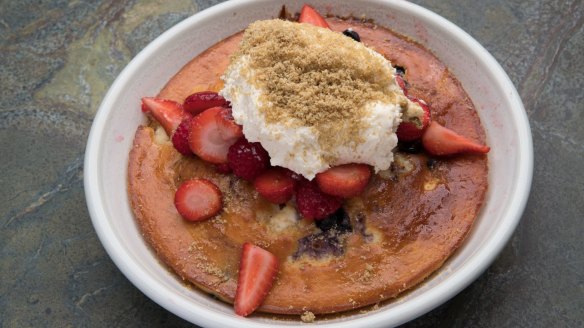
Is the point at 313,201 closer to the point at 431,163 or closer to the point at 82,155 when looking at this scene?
the point at 431,163

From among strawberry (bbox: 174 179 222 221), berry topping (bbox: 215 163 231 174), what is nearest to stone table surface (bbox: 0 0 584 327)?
strawberry (bbox: 174 179 222 221)

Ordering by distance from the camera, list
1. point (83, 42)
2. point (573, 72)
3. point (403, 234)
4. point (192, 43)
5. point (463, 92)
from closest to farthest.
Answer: point (403, 234)
point (463, 92)
point (192, 43)
point (573, 72)
point (83, 42)

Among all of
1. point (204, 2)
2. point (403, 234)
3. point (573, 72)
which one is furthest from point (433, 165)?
point (204, 2)

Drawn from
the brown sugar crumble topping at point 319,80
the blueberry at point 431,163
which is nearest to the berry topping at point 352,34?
the brown sugar crumble topping at point 319,80

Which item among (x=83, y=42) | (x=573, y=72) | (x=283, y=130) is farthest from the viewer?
(x=83, y=42)

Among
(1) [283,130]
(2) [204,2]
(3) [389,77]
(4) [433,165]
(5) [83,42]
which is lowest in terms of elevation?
(5) [83,42]

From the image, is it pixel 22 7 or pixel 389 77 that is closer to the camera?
pixel 389 77

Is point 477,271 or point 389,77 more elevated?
point 389,77

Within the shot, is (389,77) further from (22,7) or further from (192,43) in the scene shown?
(22,7)
